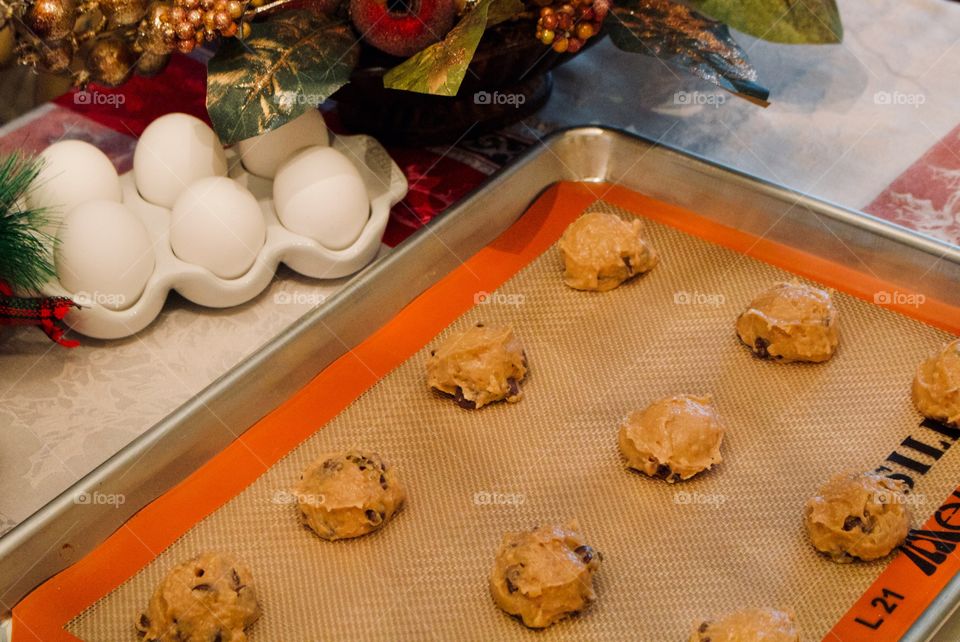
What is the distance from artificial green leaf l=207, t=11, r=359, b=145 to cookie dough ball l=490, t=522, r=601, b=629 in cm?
72

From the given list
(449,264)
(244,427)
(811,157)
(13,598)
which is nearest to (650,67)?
(811,157)

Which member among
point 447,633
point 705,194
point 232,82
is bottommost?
point 447,633

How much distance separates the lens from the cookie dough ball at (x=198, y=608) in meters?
1.27

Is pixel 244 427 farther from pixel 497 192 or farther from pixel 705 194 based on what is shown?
pixel 705 194

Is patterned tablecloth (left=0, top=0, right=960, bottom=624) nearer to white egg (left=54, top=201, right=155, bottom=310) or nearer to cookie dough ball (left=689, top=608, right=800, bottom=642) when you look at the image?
white egg (left=54, top=201, right=155, bottom=310)

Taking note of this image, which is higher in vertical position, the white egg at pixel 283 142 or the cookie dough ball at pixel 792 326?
the white egg at pixel 283 142

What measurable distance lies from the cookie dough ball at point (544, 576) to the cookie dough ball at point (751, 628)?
0.14 m

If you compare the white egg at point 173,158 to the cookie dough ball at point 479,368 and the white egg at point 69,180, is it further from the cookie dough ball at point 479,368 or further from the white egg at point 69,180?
the cookie dough ball at point 479,368

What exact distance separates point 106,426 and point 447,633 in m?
0.61

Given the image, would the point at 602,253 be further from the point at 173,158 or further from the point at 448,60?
the point at 173,158

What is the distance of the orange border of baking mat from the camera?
1.33 meters

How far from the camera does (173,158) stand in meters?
1.73

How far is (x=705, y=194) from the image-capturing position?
71.2 inches

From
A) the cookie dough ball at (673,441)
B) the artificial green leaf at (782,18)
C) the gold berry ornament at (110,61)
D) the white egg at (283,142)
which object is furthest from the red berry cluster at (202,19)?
the cookie dough ball at (673,441)
